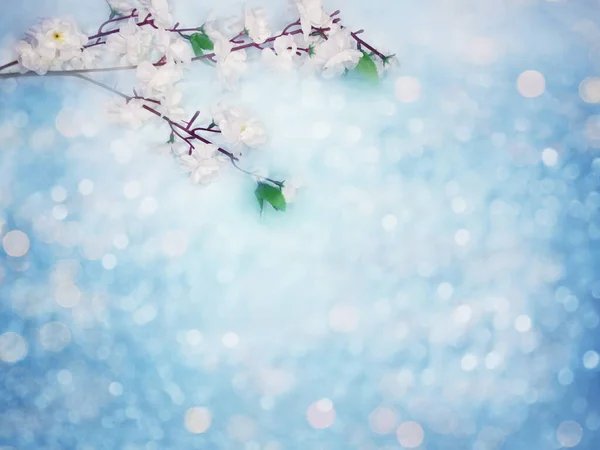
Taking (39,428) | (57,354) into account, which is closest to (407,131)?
(57,354)

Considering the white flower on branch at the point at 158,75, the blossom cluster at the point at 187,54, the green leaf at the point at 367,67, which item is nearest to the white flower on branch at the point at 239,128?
the blossom cluster at the point at 187,54

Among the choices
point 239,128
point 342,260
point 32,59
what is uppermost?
point 32,59

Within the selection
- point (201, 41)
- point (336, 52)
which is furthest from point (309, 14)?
point (201, 41)

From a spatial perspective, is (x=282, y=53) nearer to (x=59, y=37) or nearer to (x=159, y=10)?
(x=159, y=10)

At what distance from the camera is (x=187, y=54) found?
100cm

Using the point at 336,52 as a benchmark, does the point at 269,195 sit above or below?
below

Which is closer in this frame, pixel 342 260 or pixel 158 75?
pixel 158 75

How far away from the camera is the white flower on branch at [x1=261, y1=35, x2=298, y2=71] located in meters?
1.03

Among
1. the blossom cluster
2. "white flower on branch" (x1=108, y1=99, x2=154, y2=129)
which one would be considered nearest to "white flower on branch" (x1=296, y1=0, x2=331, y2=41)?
the blossom cluster

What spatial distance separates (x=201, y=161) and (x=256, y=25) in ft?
0.90

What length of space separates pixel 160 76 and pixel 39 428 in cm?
74

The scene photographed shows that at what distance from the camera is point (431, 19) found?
109 centimetres

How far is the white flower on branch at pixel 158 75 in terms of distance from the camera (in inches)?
38.6

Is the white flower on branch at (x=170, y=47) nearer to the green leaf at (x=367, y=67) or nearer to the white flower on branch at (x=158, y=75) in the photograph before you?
the white flower on branch at (x=158, y=75)
